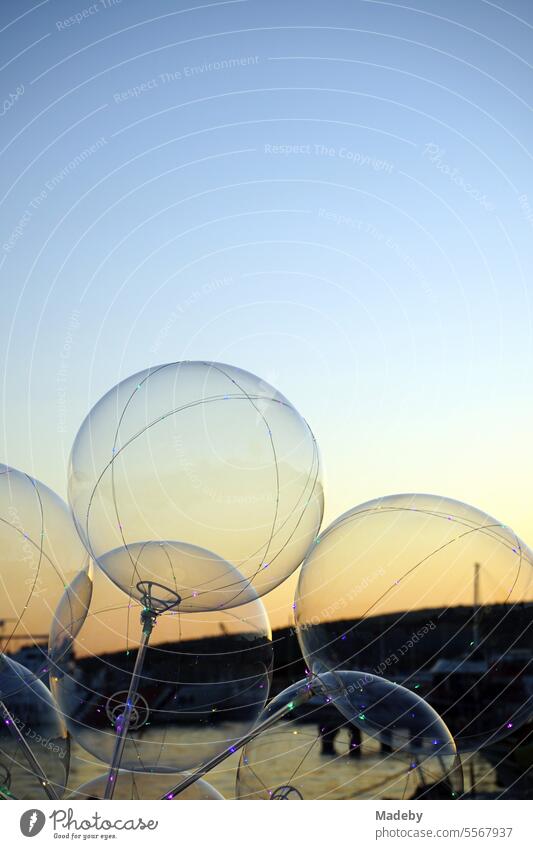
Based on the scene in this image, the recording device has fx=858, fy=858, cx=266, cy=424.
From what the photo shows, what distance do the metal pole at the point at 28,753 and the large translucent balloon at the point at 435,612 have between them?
979mm

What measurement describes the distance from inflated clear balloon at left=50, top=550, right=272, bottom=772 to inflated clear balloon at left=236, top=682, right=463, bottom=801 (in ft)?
0.62

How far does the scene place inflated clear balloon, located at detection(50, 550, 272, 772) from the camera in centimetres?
276

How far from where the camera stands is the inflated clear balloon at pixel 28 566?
2.81 meters

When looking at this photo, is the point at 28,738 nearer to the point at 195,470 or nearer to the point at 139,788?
the point at 139,788

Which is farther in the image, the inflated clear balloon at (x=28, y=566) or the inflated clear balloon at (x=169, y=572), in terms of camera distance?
the inflated clear balloon at (x=28, y=566)

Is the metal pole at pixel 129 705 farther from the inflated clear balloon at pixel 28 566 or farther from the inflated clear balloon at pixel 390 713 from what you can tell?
the inflated clear balloon at pixel 390 713

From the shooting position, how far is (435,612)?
2.95 metres

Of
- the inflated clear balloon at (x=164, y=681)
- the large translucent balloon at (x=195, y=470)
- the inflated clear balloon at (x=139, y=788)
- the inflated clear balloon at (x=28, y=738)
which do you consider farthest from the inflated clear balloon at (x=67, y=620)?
the inflated clear balloon at (x=139, y=788)

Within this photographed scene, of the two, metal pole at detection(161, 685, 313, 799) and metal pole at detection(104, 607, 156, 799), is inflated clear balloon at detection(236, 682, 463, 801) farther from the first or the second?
metal pole at detection(104, 607, 156, 799)

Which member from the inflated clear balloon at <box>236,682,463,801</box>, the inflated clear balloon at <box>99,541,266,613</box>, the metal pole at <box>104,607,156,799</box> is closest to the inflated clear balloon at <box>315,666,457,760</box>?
the inflated clear balloon at <box>236,682,463,801</box>

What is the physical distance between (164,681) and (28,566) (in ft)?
1.94

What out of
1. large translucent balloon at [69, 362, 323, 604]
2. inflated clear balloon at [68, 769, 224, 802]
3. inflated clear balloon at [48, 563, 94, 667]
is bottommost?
inflated clear balloon at [68, 769, 224, 802]

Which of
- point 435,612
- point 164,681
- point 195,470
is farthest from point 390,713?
point 195,470
